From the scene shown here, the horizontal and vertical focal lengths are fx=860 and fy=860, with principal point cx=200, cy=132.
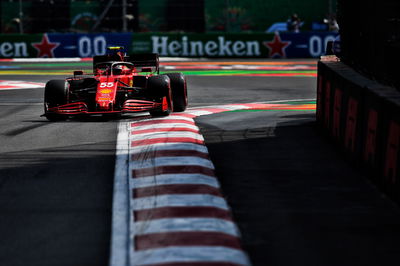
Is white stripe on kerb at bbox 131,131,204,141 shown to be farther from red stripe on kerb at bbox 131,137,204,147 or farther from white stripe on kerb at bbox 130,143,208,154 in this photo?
white stripe on kerb at bbox 130,143,208,154

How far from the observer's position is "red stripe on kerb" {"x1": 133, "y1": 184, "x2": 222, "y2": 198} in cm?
861

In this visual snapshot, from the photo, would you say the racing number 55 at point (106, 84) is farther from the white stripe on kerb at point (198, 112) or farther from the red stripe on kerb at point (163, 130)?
the red stripe on kerb at point (163, 130)

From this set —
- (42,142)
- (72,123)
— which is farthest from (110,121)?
(42,142)

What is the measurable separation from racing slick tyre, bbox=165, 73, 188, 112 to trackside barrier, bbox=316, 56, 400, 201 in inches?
132

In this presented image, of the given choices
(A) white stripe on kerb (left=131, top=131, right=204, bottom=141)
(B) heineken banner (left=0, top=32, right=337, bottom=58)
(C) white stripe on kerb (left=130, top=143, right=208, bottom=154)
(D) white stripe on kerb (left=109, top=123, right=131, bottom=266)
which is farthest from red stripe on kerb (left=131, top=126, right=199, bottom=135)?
(B) heineken banner (left=0, top=32, right=337, bottom=58)

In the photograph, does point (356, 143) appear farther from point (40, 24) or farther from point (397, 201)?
point (40, 24)

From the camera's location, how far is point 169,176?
9445mm

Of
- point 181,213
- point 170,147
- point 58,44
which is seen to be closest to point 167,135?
point 170,147

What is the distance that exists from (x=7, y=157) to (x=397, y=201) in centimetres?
529

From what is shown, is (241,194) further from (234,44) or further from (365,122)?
(234,44)

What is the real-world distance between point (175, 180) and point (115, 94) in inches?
242

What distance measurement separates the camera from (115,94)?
1513cm

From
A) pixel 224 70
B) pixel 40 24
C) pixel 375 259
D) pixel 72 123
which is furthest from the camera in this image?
pixel 40 24

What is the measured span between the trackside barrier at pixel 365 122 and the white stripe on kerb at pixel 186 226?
2.01 meters
